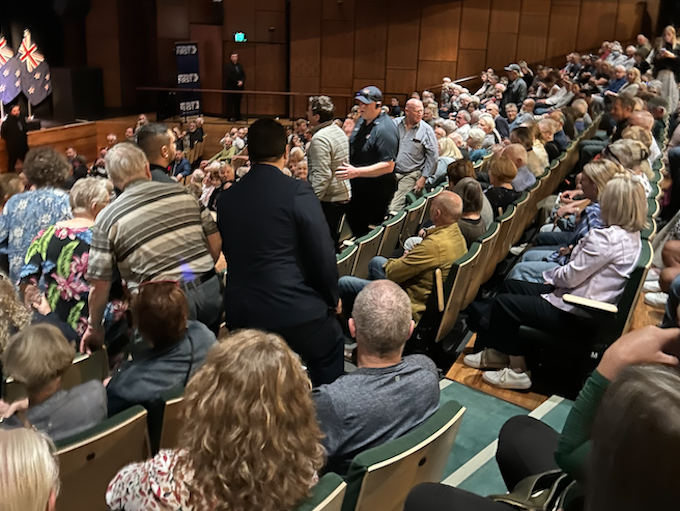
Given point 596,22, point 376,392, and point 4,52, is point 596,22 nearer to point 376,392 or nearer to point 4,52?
point 4,52

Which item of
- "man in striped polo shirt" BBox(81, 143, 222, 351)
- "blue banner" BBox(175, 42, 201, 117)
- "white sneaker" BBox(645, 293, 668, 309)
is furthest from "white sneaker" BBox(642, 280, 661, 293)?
"blue banner" BBox(175, 42, 201, 117)

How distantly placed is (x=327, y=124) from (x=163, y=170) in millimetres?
1425

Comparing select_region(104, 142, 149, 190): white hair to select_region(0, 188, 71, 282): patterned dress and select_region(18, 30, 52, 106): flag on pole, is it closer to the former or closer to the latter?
select_region(0, 188, 71, 282): patterned dress

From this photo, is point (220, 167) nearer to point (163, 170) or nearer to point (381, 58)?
point (163, 170)

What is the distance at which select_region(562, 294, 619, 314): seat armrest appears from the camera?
268 centimetres

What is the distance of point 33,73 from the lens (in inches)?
455

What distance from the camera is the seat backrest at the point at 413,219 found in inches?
176

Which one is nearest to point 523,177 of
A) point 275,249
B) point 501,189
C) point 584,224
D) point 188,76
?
point 501,189

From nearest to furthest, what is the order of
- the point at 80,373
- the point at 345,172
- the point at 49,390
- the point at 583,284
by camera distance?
the point at 49,390, the point at 80,373, the point at 583,284, the point at 345,172

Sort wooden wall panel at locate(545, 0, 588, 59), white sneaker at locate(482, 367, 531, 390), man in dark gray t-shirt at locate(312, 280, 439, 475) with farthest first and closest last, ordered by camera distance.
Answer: wooden wall panel at locate(545, 0, 588, 59) < white sneaker at locate(482, 367, 531, 390) < man in dark gray t-shirt at locate(312, 280, 439, 475)

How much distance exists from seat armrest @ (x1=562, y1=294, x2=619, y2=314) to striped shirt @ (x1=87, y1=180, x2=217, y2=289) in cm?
160

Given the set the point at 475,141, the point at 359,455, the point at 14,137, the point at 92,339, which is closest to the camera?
the point at 359,455

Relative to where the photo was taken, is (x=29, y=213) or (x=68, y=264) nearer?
(x=68, y=264)

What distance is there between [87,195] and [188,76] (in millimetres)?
11608
